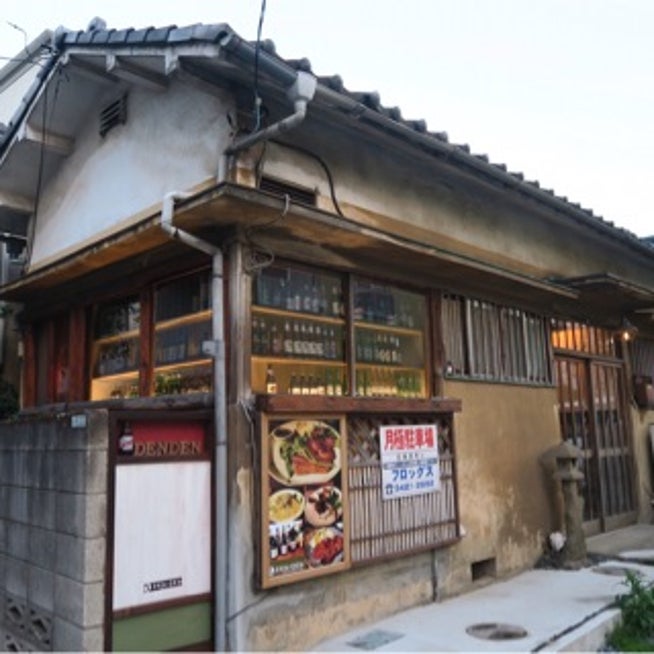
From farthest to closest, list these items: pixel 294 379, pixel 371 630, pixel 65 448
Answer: pixel 294 379
pixel 371 630
pixel 65 448

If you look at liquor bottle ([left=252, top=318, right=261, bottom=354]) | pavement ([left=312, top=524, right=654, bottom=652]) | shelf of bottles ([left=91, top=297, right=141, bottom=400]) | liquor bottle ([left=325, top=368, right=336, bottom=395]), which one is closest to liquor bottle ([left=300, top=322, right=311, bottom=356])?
liquor bottle ([left=325, top=368, right=336, bottom=395])

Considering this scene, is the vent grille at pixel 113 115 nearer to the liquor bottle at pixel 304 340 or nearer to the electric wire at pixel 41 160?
the electric wire at pixel 41 160

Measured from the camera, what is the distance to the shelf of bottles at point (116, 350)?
25.7 ft

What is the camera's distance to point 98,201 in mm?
8414

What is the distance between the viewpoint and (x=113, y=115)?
8.18 metres

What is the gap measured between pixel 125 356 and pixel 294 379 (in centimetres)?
232

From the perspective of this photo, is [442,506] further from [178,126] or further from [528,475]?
[178,126]

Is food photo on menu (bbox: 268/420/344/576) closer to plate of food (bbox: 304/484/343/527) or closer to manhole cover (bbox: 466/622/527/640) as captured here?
plate of food (bbox: 304/484/343/527)

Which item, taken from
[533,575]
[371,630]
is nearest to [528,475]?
[533,575]

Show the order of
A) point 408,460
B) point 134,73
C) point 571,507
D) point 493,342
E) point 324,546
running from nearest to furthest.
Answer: point 324,546
point 134,73
point 408,460
point 571,507
point 493,342

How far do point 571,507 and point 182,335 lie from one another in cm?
578

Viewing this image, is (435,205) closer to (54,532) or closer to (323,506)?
(323,506)

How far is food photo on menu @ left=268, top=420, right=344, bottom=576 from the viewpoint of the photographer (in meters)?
5.98

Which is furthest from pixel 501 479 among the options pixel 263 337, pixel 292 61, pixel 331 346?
pixel 292 61
